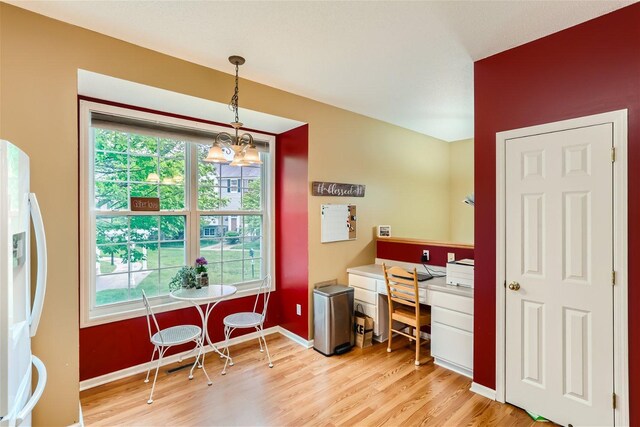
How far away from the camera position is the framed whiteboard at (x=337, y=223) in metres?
3.65

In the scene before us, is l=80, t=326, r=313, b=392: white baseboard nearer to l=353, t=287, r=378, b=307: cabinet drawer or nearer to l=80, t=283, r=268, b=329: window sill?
l=80, t=283, r=268, b=329: window sill

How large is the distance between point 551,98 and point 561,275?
123 cm

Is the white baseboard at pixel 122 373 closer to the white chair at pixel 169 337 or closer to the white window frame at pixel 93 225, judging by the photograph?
the white chair at pixel 169 337

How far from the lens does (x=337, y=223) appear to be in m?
3.78

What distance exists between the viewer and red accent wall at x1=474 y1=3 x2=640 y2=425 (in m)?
1.89

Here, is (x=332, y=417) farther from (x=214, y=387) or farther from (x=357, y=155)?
(x=357, y=155)

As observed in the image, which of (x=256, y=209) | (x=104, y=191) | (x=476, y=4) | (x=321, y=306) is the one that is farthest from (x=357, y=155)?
(x=104, y=191)

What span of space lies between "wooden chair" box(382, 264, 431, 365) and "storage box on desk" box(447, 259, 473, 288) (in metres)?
0.34

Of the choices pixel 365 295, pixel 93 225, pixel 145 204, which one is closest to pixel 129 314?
pixel 93 225

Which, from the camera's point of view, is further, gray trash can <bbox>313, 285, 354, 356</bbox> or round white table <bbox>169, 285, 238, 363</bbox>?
gray trash can <bbox>313, 285, 354, 356</bbox>

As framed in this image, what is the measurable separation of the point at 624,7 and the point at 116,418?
430 centimetres

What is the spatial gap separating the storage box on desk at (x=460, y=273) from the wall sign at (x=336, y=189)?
1.42 meters

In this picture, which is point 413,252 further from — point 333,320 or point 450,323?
point 333,320

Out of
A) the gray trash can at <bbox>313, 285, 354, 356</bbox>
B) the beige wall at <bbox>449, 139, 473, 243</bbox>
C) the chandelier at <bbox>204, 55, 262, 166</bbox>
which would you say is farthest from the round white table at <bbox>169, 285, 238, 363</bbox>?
the beige wall at <bbox>449, 139, 473, 243</bbox>
